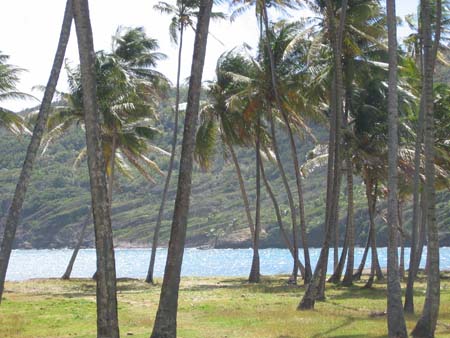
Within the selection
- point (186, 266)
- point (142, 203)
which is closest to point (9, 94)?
point (186, 266)

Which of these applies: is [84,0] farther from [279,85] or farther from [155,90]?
[155,90]

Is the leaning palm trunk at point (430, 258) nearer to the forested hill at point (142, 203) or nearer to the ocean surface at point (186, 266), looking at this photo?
the ocean surface at point (186, 266)

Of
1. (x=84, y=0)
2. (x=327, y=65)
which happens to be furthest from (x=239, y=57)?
(x=84, y=0)

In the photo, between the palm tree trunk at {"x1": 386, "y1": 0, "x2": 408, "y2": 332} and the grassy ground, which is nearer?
the palm tree trunk at {"x1": 386, "y1": 0, "x2": 408, "y2": 332}

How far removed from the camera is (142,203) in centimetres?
17625

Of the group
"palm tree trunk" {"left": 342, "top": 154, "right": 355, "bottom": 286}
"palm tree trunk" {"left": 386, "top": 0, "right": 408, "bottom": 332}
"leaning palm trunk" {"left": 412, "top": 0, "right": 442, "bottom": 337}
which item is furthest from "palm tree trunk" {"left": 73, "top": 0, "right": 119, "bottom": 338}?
"palm tree trunk" {"left": 342, "top": 154, "right": 355, "bottom": 286}

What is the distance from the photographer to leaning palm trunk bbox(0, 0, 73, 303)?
1532 cm

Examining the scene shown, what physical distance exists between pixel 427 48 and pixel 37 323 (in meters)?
11.3

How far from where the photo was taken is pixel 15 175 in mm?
167625

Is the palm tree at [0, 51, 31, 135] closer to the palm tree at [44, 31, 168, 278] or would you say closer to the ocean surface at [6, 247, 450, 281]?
the palm tree at [44, 31, 168, 278]

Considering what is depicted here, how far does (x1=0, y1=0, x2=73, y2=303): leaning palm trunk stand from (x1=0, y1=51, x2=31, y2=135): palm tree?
50.9 feet

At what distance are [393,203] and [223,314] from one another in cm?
629

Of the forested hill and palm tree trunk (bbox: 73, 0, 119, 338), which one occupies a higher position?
the forested hill

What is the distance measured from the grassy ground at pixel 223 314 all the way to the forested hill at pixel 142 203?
107 meters
